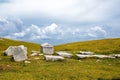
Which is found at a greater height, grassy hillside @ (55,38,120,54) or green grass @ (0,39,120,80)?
grassy hillside @ (55,38,120,54)

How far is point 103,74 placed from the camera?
39.7m

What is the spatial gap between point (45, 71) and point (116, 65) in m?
14.8

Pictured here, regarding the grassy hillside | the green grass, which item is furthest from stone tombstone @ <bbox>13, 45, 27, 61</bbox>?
the grassy hillside

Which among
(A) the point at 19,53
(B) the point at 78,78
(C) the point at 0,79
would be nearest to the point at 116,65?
(B) the point at 78,78

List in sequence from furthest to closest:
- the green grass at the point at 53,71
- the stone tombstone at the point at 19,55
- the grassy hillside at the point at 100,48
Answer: the grassy hillside at the point at 100,48 → the stone tombstone at the point at 19,55 → the green grass at the point at 53,71

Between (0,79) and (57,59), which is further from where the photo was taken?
(57,59)

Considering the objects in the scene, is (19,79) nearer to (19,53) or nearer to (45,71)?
(45,71)

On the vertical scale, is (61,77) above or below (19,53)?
below

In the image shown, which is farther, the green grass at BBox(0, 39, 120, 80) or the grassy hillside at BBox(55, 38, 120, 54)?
the grassy hillside at BBox(55, 38, 120, 54)

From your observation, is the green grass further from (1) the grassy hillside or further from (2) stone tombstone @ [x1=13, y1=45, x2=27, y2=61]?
(1) the grassy hillside

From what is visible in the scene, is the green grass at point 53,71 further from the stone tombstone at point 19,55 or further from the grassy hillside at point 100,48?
the grassy hillside at point 100,48

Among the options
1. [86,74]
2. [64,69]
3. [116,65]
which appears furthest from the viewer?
[116,65]

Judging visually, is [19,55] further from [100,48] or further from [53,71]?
[100,48]

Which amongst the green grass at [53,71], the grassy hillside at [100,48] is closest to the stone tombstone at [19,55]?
the green grass at [53,71]
